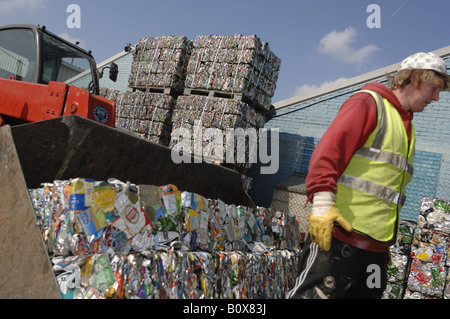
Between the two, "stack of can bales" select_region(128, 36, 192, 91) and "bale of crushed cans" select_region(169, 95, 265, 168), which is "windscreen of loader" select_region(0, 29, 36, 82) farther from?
"stack of can bales" select_region(128, 36, 192, 91)

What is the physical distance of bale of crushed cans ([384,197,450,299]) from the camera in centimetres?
478

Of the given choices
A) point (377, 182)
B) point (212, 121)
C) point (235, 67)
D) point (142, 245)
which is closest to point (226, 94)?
point (235, 67)

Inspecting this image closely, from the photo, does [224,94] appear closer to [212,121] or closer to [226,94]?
[226,94]

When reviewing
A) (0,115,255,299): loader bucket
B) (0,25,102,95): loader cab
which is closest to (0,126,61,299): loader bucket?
(0,115,255,299): loader bucket

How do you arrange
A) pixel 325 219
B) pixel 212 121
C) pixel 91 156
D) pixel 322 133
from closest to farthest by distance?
pixel 325 219 < pixel 91 156 < pixel 212 121 < pixel 322 133

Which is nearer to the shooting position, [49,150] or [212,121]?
[49,150]

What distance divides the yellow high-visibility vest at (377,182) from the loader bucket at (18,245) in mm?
1506

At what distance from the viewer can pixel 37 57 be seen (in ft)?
14.4

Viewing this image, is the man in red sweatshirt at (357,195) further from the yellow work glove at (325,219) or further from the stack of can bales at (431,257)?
the stack of can bales at (431,257)

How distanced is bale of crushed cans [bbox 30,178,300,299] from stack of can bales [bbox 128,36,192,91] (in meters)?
5.75

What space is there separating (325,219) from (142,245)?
4.20 ft

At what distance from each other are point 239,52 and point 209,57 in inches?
28.9

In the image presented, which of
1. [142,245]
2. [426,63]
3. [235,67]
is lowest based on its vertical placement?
[142,245]

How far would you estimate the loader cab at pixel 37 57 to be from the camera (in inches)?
174
